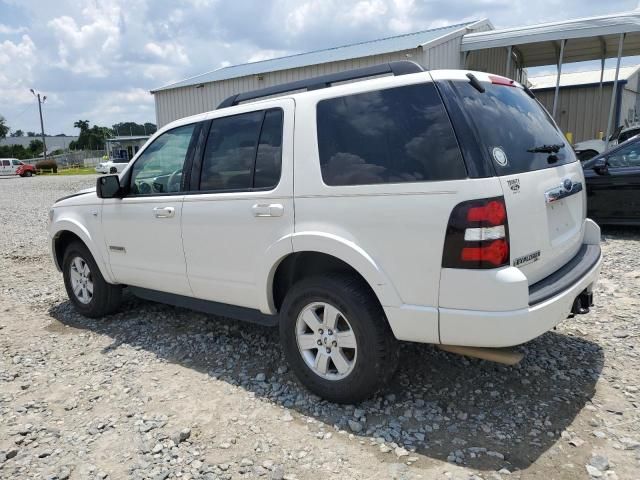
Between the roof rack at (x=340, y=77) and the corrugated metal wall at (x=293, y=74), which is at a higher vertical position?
the corrugated metal wall at (x=293, y=74)

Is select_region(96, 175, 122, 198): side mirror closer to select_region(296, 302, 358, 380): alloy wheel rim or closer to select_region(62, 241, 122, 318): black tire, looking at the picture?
select_region(62, 241, 122, 318): black tire

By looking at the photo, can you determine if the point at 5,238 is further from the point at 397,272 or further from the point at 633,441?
the point at 633,441

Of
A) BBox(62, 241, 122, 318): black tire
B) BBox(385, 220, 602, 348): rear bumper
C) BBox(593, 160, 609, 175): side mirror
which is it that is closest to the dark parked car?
BBox(593, 160, 609, 175): side mirror

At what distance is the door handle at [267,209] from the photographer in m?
3.33

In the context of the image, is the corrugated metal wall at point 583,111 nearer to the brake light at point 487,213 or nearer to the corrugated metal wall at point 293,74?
the corrugated metal wall at point 293,74

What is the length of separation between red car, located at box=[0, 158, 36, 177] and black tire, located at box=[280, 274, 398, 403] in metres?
49.2

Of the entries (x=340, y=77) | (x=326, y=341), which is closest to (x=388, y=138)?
(x=340, y=77)

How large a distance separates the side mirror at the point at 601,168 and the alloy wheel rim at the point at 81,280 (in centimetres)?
692

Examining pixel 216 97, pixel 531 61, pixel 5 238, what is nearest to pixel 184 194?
pixel 5 238

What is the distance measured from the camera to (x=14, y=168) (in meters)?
45.3

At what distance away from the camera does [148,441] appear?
304 centimetres

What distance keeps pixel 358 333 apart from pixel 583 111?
1795 centimetres

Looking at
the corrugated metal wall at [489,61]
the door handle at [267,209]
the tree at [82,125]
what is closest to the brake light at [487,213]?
the door handle at [267,209]

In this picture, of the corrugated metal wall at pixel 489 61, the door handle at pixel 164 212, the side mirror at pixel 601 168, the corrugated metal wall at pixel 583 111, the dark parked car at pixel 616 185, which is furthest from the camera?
the corrugated metal wall at pixel 583 111
